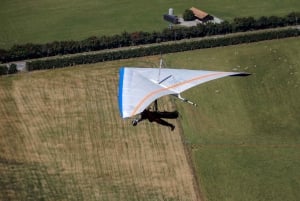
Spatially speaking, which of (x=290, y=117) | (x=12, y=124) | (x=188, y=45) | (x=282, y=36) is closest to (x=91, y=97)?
(x=12, y=124)

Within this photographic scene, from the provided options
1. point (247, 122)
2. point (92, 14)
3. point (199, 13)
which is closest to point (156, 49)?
point (199, 13)

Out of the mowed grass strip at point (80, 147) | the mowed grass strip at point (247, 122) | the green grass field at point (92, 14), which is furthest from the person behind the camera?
the green grass field at point (92, 14)

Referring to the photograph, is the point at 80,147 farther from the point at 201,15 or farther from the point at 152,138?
the point at 201,15

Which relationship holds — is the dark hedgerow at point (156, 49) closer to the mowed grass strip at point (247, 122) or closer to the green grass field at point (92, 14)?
the mowed grass strip at point (247, 122)

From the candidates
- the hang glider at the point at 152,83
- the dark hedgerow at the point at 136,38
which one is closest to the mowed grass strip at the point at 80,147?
the dark hedgerow at the point at 136,38

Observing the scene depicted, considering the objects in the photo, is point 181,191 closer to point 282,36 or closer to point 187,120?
point 187,120

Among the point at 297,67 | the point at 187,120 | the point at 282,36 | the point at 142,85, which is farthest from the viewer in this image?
the point at 282,36
